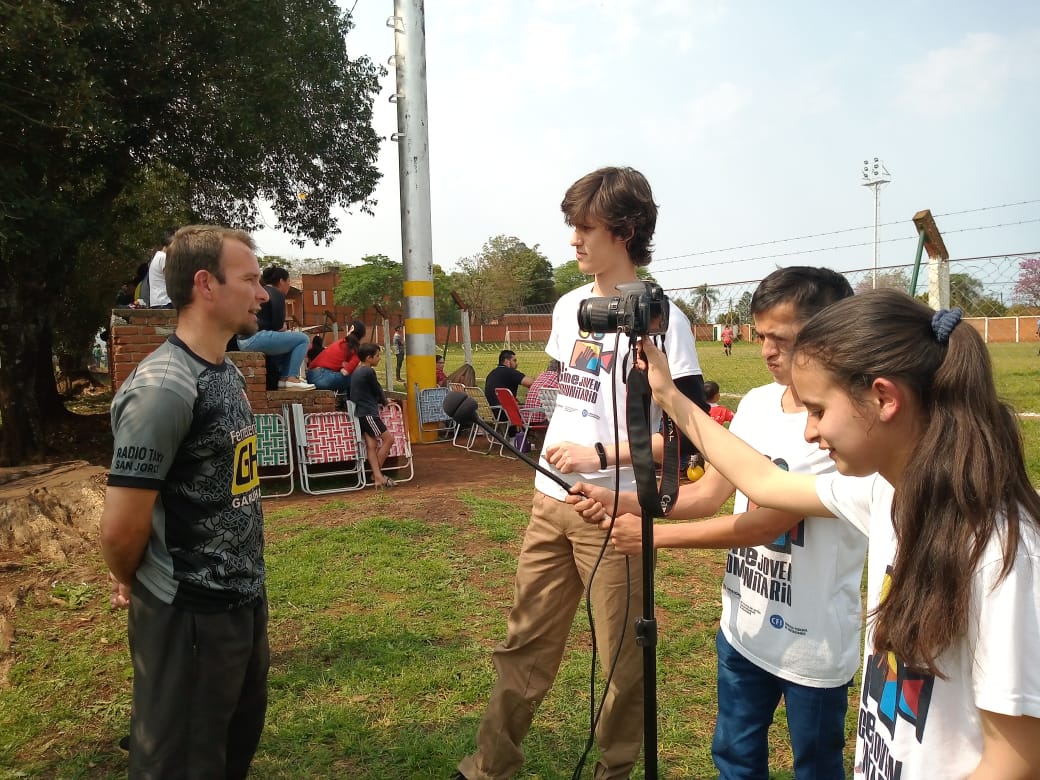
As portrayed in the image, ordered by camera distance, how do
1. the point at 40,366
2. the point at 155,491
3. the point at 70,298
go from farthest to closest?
the point at 70,298, the point at 40,366, the point at 155,491

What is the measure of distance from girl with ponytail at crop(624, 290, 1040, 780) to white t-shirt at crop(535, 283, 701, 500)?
95cm

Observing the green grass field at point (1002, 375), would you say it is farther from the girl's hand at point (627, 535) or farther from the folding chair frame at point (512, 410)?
the girl's hand at point (627, 535)

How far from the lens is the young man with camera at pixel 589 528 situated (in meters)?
2.43

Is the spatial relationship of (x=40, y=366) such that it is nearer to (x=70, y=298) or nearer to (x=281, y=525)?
(x=70, y=298)

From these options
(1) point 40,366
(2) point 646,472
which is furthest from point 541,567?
(1) point 40,366

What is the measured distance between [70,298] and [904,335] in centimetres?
1994

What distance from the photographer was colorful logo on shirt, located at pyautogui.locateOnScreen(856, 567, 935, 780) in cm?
126

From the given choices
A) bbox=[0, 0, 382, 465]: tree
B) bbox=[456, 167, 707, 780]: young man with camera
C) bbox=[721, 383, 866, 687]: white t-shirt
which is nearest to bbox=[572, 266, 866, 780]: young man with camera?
bbox=[721, 383, 866, 687]: white t-shirt

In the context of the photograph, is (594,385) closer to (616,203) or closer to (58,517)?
(616,203)

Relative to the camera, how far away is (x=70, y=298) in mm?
17781

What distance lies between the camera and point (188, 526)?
6.72 feet

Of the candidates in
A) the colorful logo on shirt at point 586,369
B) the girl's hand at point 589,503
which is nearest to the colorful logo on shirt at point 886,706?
the girl's hand at point 589,503

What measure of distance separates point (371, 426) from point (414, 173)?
448 cm

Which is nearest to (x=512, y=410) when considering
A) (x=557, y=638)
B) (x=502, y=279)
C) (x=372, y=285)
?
(x=557, y=638)
